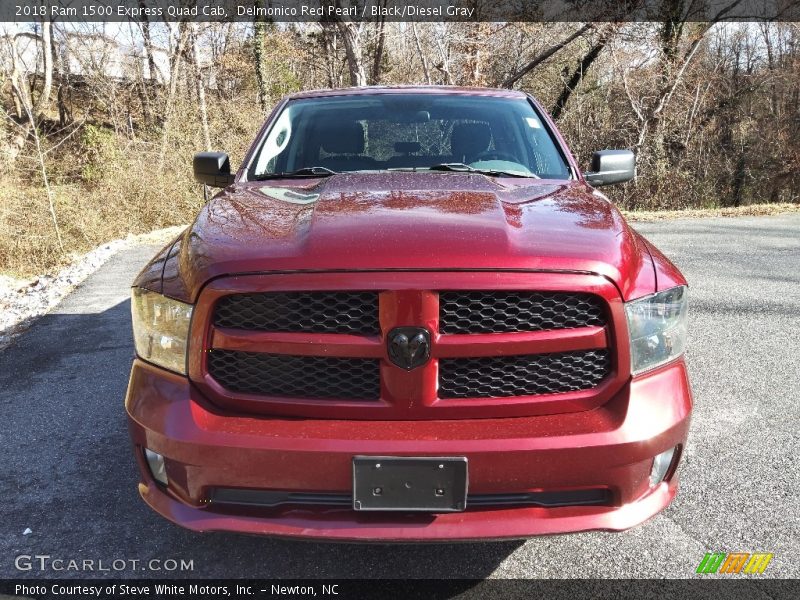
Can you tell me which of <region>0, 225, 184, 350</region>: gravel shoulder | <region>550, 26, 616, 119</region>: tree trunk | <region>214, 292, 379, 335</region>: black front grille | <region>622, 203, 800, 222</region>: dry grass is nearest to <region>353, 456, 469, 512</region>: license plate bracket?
<region>214, 292, 379, 335</region>: black front grille

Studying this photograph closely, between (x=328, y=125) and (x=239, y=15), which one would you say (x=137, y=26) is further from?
(x=328, y=125)

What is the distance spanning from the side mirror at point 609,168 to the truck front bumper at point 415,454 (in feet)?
6.02

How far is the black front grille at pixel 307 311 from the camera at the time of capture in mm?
1858

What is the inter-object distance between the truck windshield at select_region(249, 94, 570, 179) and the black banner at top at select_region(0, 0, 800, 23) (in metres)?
15.2

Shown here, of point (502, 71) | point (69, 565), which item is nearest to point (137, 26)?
point (502, 71)

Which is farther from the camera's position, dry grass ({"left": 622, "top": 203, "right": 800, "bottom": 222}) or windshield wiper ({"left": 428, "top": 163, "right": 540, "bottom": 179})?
dry grass ({"left": 622, "top": 203, "right": 800, "bottom": 222})

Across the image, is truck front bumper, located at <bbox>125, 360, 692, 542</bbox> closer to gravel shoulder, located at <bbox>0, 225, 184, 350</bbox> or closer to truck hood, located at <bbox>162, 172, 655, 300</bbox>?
truck hood, located at <bbox>162, 172, 655, 300</bbox>

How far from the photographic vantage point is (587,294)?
1.88 metres

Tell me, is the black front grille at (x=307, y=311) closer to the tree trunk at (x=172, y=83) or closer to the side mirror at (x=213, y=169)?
the side mirror at (x=213, y=169)

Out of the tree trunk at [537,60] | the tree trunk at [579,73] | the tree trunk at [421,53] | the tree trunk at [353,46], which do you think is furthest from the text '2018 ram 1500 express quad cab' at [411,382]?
the tree trunk at [537,60]

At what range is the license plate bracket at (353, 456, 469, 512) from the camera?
1.78m

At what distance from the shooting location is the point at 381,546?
245 centimetres

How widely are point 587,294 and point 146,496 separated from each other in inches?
59.9

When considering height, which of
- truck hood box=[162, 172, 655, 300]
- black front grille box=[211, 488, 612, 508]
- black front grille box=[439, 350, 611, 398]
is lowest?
black front grille box=[211, 488, 612, 508]
